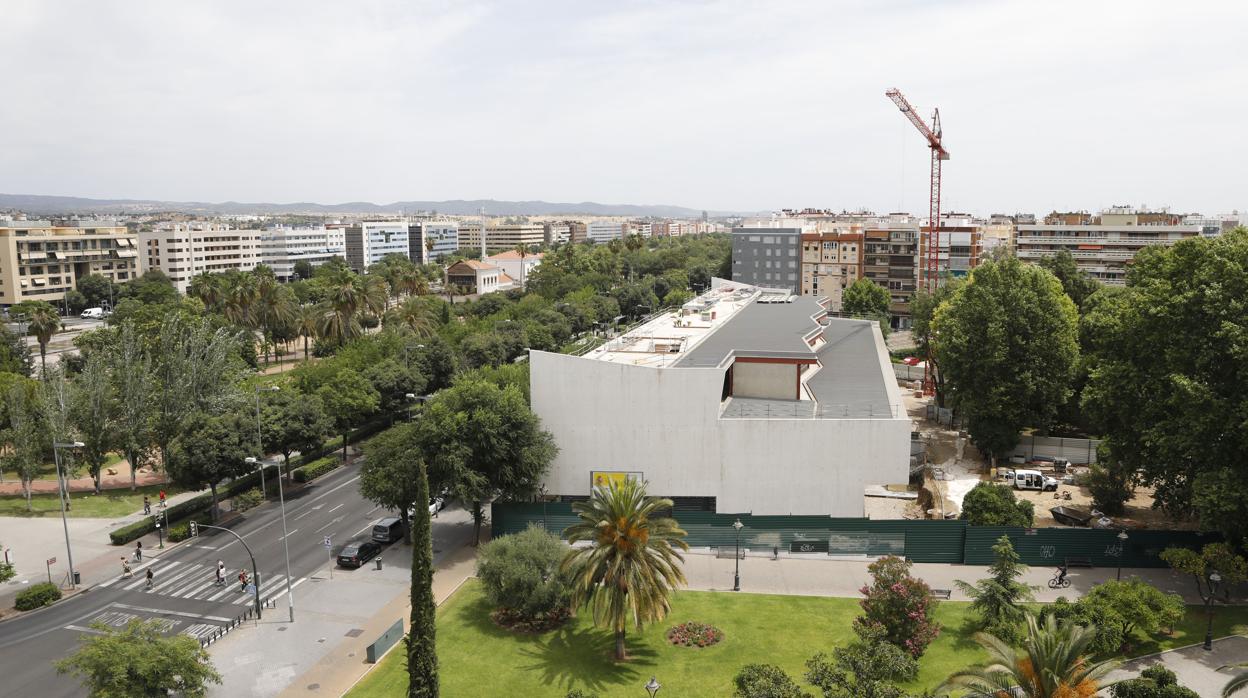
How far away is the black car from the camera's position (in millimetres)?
39344

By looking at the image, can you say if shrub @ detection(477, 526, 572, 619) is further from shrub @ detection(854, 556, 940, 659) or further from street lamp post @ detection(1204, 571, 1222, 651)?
street lamp post @ detection(1204, 571, 1222, 651)

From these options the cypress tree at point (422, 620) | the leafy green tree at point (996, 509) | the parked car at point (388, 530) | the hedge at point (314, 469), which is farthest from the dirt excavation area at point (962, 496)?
the hedge at point (314, 469)

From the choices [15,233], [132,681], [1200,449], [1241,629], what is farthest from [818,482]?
[15,233]

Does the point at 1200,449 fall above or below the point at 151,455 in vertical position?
above

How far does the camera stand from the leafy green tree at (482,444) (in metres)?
39.0

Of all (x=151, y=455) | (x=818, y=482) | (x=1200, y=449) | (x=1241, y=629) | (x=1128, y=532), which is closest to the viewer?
(x=1241, y=629)

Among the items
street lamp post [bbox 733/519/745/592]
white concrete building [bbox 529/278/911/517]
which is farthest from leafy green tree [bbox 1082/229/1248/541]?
street lamp post [bbox 733/519/745/592]

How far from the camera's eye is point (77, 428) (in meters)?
49.5

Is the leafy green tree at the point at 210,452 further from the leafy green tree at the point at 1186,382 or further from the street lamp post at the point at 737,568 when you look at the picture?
the leafy green tree at the point at 1186,382

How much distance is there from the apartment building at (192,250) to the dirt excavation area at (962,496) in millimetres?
134768

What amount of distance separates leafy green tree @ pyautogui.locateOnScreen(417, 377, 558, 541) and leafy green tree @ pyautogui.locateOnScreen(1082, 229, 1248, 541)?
94.8 feet

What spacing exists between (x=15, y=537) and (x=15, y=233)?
106649 millimetres

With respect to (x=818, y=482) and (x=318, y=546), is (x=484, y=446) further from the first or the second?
(x=818, y=482)

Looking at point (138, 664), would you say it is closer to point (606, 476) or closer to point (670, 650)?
point (670, 650)
